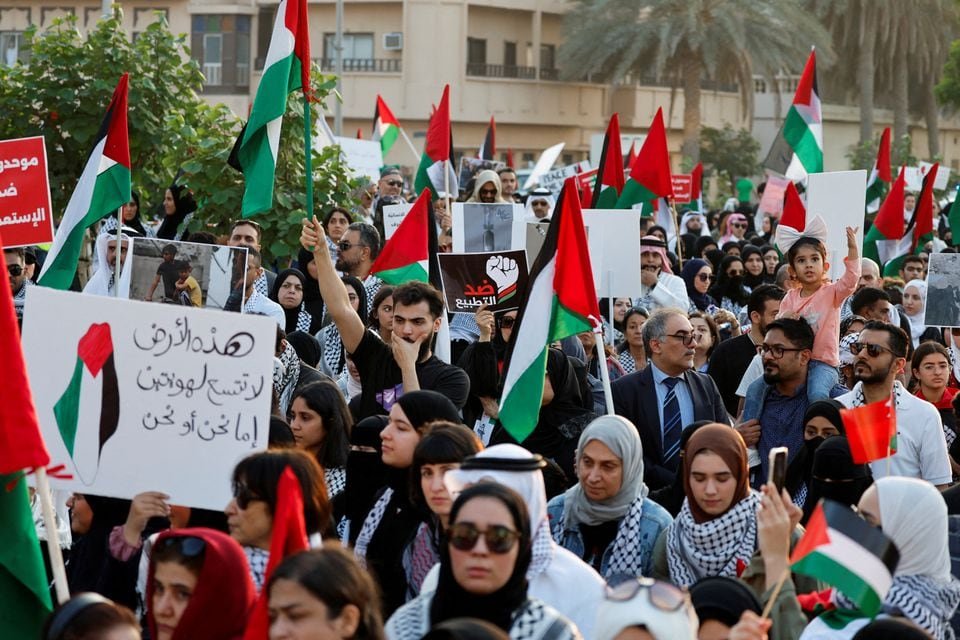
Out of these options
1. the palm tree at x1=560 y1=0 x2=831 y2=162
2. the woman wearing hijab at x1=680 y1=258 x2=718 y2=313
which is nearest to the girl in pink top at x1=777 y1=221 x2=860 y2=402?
the woman wearing hijab at x1=680 y1=258 x2=718 y2=313

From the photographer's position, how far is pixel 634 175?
43.4 ft

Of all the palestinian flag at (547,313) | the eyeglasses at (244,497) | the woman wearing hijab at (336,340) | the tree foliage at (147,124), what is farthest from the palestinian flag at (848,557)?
the tree foliage at (147,124)

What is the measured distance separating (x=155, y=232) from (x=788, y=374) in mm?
7999

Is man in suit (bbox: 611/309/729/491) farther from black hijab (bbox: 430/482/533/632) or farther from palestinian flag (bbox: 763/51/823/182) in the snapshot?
palestinian flag (bbox: 763/51/823/182)

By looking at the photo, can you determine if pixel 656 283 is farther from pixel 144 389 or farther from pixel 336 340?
pixel 144 389

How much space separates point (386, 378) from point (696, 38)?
3422 centimetres

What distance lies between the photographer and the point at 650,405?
7.67 metres

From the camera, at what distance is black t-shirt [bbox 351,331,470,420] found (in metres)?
7.25

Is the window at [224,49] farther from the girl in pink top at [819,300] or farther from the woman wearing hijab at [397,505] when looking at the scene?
the woman wearing hijab at [397,505]

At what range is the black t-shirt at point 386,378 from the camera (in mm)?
7250

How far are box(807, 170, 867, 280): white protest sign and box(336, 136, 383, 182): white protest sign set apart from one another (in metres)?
9.36

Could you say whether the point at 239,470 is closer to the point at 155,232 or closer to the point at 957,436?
the point at 957,436

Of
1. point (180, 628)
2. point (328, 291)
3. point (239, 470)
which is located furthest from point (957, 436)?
point (180, 628)

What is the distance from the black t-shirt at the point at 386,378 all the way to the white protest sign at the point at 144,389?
1696 mm
